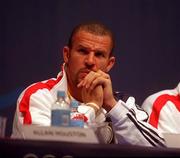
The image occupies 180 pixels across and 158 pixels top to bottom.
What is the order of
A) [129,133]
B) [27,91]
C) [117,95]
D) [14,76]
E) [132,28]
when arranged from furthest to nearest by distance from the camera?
[132,28] → [14,76] → [117,95] → [27,91] → [129,133]

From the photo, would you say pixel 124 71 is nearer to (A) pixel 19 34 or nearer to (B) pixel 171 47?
(B) pixel 171 47

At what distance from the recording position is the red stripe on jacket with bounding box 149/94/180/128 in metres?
2.22

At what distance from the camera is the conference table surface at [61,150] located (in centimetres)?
112

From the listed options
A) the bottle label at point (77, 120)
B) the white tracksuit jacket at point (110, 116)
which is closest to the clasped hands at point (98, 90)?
the white tracksuit jacket at point (110, 116)

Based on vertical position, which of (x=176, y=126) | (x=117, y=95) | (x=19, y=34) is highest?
(x=19, y=34)

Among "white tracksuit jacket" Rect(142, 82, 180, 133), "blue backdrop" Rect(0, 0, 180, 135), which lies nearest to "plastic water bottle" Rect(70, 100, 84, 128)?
"white tracksuit jacket" Rect(142, 82, 180, 133)

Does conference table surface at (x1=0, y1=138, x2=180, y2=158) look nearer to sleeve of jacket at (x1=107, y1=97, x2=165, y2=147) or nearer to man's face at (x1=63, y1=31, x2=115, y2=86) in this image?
sleeve of jacket at (x1=107, y1=97, x2=165, y2=147)

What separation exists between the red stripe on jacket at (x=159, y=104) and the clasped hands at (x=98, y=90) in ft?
1.31

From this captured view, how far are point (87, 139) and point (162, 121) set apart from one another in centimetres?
107

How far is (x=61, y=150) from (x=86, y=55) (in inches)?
39.3

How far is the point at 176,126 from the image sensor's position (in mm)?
2201

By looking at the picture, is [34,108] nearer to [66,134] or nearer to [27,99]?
[27,99]

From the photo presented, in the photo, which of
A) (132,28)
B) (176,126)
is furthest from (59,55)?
(176,126)

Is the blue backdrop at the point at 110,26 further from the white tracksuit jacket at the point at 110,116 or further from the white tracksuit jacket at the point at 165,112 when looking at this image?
the white tracksuit jacket at the point at 110,116
